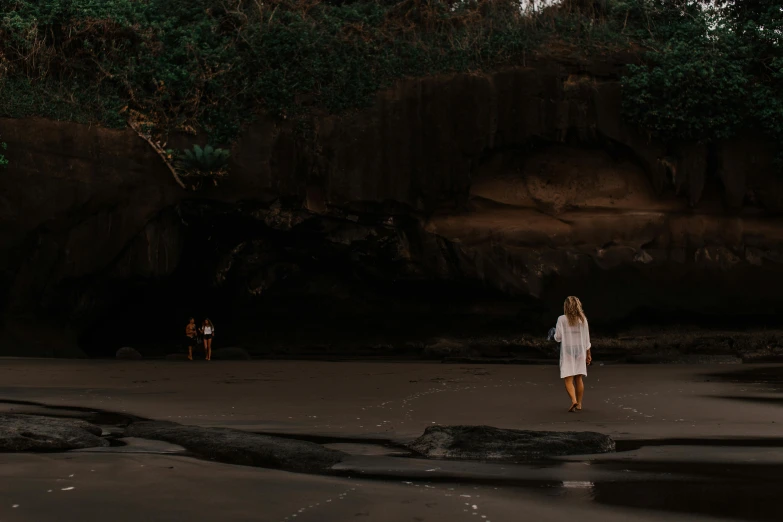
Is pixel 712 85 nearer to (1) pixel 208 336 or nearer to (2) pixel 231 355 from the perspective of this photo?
(2) pixel 231 355

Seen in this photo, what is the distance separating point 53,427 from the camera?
7715 mm

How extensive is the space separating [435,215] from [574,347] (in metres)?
12.9

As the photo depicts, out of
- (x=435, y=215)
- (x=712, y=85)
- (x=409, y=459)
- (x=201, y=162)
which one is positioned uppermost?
(x=712, y=85)

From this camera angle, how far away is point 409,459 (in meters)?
7.19

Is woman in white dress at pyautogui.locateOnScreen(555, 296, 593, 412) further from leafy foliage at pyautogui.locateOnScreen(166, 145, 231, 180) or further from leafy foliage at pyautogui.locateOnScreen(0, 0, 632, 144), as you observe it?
leafy foliage at pyautogui.locateOnScreen(0, 0, 632, 144)

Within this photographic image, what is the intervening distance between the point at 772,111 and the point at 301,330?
1374 centimetres

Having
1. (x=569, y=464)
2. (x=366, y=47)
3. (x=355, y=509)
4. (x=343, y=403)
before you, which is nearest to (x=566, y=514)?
(x=355, y=509)

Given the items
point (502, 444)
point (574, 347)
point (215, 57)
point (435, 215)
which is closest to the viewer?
point (502, 444)

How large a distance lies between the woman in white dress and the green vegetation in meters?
13.0

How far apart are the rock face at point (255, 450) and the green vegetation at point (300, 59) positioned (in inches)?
631

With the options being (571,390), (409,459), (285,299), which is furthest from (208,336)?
(409,459)

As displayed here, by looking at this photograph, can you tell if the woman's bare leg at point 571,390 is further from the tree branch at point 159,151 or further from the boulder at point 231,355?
the tree branch at point 159,151

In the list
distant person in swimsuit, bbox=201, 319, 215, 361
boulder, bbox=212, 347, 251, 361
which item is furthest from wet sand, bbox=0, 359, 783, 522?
boulder, bbox=212, 347, 251, 361

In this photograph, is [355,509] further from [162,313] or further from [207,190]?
[162,313]
